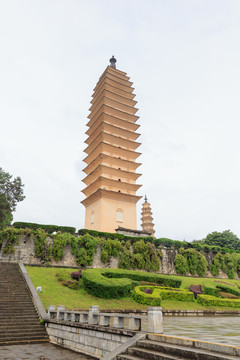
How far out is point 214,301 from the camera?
18.3 m

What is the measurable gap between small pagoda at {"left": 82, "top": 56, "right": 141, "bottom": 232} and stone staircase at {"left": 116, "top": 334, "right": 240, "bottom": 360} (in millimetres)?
26698

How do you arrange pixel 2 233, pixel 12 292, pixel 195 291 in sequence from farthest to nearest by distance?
pixel 2 233 → pixel 195 291 → pixel 12 292

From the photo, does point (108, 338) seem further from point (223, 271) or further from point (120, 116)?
point (120, 116)

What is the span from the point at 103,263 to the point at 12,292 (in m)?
11.9

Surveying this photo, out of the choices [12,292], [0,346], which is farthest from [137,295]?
[0,346]

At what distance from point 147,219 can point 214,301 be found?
30.3 meters

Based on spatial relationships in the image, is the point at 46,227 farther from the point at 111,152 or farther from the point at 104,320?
the point at 104,320

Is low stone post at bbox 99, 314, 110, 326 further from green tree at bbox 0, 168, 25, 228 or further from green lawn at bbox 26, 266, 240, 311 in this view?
green tree at bbox 0, 168, 25, 228

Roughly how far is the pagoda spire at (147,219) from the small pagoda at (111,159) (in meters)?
13.1

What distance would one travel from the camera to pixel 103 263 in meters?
25.1

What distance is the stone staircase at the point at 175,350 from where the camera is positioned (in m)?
4.71

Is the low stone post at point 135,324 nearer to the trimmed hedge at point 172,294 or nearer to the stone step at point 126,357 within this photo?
the stone step at point 126,357

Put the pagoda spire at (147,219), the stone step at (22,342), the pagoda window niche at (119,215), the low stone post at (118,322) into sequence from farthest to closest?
the pagoda spire at (147,219) → the pagoda window niche at (119,215) → the stone step at (22,342) → the low stone post at (118,322)

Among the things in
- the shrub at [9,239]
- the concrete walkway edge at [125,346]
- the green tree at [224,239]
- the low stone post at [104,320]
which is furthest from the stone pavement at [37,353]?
the green tree at [224,239]
